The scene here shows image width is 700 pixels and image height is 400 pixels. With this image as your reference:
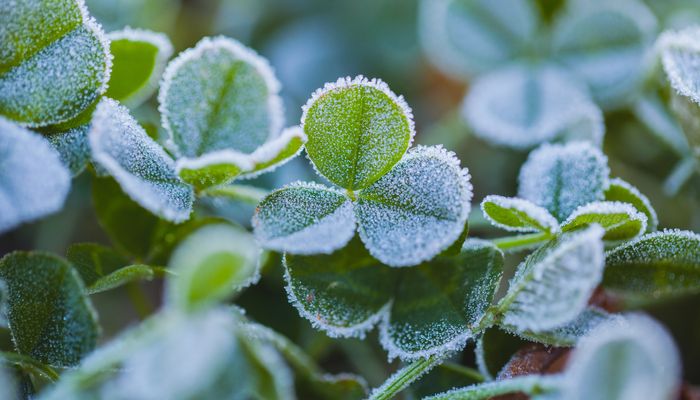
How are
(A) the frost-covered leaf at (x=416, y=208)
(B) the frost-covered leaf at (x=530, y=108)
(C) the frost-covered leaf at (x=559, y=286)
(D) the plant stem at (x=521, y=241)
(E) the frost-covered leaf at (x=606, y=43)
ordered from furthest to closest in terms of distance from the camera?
(E) the frost-covered leaf at (x=606, y=43)
(B) the frost-covered leaf at (x=530, y=108)
(D) the plant stem at (x=521, y=241)
(A) the frost-covered leaf at (x=416, y=208)
(C) the frost-covered leaf at (x=559, y=286)

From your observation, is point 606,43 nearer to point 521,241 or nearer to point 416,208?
point 521,241

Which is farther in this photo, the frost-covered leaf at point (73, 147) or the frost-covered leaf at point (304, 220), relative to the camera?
the frost-covered leaf at point (73, 147)

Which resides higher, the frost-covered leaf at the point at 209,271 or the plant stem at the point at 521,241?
the frost-covered leaf at the point at 209,271

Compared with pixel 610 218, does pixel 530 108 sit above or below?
below

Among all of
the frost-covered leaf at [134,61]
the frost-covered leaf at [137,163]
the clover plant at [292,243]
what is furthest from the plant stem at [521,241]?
A: the frost-covered leaf at [134,61]

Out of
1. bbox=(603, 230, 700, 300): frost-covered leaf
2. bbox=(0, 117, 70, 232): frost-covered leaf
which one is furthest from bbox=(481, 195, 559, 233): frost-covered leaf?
bbox=(0, 117, 70, 232): frost-covered leaf

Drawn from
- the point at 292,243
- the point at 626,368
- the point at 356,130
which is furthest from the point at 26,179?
the point at 626,368

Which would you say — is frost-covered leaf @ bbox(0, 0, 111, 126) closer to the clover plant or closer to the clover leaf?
the clover plant

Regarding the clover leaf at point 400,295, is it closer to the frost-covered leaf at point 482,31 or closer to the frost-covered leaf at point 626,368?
the frost-covered leaf at point 626,368
